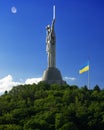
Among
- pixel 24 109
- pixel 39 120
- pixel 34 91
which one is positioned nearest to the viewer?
pixel 39 120

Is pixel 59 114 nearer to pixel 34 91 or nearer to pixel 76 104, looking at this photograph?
pixel 76 104

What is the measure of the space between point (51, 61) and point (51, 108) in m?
12.8

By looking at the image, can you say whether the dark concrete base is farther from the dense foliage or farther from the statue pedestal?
the dense foliage

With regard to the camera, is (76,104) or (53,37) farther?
(53,37)

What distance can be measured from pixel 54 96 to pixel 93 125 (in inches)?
426

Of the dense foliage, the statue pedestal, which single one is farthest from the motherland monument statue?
the dense foliage

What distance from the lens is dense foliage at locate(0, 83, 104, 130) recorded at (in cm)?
5606

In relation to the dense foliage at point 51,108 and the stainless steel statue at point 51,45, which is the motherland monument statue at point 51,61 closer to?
the stainless steel statue at point 51,45

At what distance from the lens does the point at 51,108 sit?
61.4 meters

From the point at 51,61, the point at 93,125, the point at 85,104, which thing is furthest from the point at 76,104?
the point at 51,61

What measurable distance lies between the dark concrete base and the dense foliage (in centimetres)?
148

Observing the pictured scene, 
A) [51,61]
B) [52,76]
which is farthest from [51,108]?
[51,61]

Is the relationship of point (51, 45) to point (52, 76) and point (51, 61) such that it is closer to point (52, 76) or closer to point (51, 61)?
point (51, 61)

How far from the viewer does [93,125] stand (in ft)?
189
